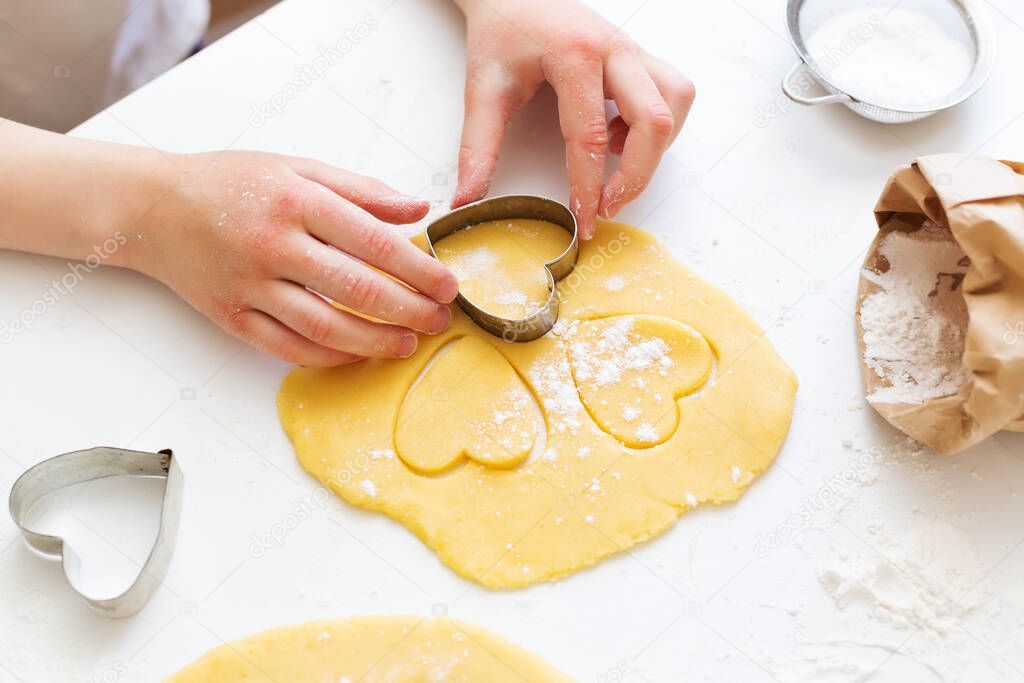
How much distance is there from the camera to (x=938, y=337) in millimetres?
1161

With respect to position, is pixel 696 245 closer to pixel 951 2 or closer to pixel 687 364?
pixel 687 364

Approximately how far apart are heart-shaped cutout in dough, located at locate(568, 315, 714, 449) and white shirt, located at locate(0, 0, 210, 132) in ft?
3.43

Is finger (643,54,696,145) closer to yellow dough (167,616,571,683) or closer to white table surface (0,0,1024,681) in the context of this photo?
white table surface (0,0,1024,681)

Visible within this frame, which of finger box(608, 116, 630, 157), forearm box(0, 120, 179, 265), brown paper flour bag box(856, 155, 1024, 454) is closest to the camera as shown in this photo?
brown paper flour bag box(856, 155, 1024, 454)

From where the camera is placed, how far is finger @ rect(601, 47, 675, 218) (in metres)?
1.24

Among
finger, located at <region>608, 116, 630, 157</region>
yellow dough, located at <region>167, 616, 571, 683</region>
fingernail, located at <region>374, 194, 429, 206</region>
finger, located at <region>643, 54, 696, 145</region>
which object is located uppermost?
finger, located at <region>643, 54, 696, 145</region>

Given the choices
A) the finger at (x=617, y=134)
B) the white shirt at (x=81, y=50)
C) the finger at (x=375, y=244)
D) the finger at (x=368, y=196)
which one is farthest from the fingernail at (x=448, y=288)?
the white shirt at (x=81, y=50)

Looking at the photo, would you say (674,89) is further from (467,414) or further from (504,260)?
(467,414)

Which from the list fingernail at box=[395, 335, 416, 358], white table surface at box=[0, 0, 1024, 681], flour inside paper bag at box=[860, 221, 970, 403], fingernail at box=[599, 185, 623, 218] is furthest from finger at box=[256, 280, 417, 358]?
flour inside paper bag at box=[860, 221, 970, 403]

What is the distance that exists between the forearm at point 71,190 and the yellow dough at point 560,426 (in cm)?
34

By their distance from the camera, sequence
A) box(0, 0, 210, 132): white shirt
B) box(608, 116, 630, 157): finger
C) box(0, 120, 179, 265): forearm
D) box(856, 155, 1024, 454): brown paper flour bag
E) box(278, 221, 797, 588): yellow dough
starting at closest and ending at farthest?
box(856, 155, 1024, 454): brown paper flour bag
box(278, 221, 797, 588): yellow dough
box(0, 120, 179, 265): forearm
box(608, 116, 630, 157): finger
box(0, 0, 210, 132): white shirt

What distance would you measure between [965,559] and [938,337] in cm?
29

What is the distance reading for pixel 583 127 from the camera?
1.26 meters

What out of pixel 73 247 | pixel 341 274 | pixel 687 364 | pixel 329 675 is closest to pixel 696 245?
pixel 687 364
